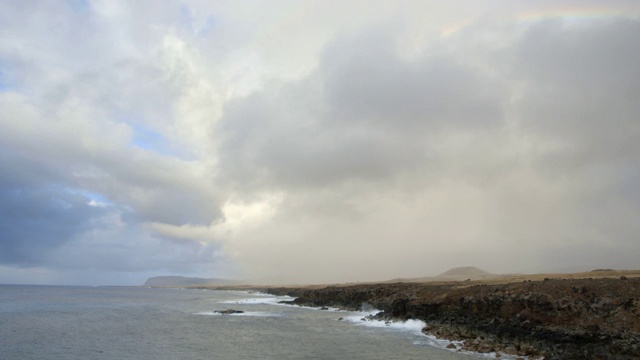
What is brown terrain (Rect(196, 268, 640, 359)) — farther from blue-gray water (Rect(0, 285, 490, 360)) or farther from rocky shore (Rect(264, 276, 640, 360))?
blue-gray water (Rect(0, 285, 490, 360))

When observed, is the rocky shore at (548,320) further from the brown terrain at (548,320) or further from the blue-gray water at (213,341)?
the blue-gray water at (213,341)

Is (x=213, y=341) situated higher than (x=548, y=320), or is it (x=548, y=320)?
(x=548, y=320)

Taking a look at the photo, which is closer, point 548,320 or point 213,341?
point 548,320

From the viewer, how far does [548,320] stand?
3434cm

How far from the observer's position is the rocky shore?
29.2 m

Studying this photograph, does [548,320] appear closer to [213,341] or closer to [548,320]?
[548,320]

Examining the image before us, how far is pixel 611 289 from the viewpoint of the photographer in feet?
117

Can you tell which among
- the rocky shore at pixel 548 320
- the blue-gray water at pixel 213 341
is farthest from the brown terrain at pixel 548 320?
the blue-gray water at pixel 213 341

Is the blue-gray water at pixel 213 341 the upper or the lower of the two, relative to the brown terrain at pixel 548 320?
lower

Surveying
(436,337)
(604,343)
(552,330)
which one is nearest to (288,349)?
(436,337)

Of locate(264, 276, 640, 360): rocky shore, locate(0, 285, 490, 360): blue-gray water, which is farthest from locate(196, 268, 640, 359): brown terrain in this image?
locate(0, 285, 490, 360): blue-gray water

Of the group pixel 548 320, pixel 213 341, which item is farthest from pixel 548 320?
pixel 213 341

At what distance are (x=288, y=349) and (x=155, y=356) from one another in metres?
11.1

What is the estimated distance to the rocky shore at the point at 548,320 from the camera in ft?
95.8
